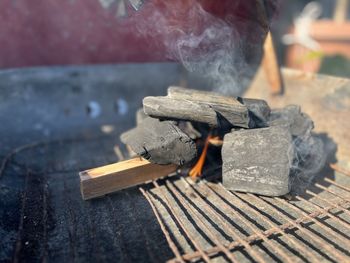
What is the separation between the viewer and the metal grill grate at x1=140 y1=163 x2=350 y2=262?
2.10 metres

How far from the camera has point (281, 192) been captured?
266 centimetres

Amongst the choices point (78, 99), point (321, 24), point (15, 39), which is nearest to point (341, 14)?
point (321, 24)

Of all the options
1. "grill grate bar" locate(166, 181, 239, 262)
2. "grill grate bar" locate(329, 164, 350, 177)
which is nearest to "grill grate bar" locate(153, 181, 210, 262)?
"grill grate bar" locate(166, 181, 239, 262)

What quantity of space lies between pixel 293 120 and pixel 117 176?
1961mm

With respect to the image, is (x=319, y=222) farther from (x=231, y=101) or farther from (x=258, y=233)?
(x=231, y=101)

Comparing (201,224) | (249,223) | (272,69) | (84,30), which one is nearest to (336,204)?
(249,223)

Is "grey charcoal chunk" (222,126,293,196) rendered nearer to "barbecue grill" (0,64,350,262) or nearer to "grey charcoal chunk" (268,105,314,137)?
"barbecue grill" (0,64,350,262)

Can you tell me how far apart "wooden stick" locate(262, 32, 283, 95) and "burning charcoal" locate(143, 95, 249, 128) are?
5.72ft

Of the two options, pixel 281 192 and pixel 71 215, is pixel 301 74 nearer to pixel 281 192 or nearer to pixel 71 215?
pixel 281 192

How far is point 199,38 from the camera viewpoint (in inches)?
155

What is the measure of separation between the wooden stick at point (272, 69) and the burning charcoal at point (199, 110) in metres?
1.74

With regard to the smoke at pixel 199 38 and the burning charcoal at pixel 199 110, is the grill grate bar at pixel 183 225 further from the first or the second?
the smoke at pixel 199 38

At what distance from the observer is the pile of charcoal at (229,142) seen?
271 centimetres

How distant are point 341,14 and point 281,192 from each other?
9.11 meters
